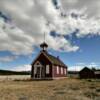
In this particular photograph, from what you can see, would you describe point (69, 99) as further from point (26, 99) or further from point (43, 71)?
point (43, 71)

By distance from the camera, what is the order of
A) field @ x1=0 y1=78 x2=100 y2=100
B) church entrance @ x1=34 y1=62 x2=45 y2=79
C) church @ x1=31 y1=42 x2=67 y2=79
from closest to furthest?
field @ x1=0 y1=78 x2=100 y2=100 → church @ x1=31 y1=42 x2=67 y2=79 → church entrance @ x1=34 y1=62 x2=45 y2=79

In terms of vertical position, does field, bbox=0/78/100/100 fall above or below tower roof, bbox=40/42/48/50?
below

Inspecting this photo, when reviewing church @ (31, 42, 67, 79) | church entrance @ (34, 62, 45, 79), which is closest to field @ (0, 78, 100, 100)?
church @ (31, 42, 67, 79)

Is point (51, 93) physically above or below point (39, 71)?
below

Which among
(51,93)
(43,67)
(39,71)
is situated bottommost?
(51,93)

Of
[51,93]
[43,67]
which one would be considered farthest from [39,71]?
[51,93]

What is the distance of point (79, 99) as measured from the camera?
14.0 meters

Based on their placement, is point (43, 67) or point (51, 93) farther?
point (43, 67)

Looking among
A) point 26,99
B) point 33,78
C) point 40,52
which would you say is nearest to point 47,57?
point 40,52

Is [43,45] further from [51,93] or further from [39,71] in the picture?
[51,93]

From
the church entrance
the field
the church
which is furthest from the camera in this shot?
the church entrance

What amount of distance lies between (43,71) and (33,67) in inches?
102

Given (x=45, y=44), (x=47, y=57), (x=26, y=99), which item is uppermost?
(x=45, y=44)

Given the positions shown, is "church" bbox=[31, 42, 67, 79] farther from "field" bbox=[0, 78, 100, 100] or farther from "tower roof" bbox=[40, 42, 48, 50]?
"field" bbox=[0, 78, 100, 100]
